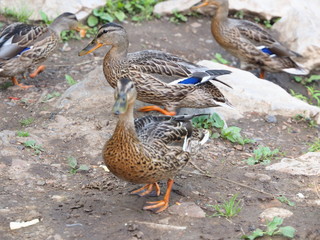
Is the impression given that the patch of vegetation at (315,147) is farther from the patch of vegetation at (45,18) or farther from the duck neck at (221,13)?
the patch of vegetation at (45,18)

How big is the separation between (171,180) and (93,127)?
1.67m

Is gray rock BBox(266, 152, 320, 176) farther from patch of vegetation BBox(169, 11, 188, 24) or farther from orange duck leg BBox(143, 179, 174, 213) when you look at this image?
patch of vegetation BBox(169, 11, 188, 24)

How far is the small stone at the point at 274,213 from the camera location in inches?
176

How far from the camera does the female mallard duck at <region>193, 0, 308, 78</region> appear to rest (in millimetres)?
8602

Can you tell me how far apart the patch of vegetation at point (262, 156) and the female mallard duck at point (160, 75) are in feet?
2.95

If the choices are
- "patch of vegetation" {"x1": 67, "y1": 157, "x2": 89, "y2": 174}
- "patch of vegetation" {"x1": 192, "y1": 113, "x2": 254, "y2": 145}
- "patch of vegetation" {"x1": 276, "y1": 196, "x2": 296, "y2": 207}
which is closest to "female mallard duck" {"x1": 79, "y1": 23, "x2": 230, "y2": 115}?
"patch of vegetation" {"x1": 192, "y1": 113, "x2": 254, "y2": 145}

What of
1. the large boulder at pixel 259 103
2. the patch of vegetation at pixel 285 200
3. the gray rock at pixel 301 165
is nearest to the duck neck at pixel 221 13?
the large boulder at pixel 259 103

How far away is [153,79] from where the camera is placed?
627 centimetres

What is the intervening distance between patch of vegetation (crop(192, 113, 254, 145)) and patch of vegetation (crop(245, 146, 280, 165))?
0.30 meters

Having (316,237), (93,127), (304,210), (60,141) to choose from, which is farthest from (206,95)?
(316,237)

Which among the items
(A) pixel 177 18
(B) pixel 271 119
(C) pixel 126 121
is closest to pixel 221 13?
(A) pixel 177 18

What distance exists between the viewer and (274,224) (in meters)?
4.18

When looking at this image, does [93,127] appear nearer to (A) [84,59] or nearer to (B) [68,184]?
(B) [68,184]

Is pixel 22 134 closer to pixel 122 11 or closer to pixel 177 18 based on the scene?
pixel 122 11
